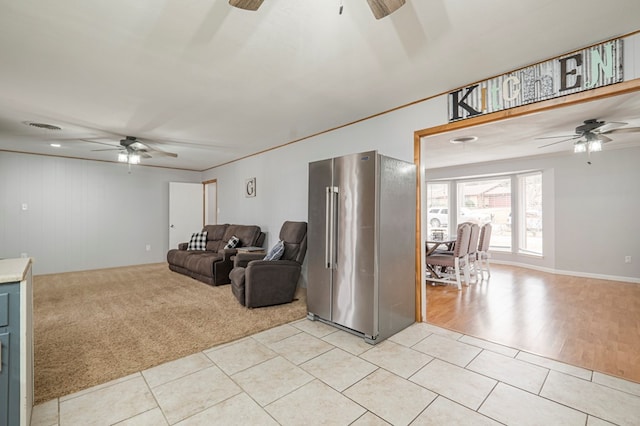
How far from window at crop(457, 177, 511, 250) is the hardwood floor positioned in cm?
210

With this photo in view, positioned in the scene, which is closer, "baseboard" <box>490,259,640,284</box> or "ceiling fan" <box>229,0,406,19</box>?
"ceiling fan" <box>229,0,406,19</box>

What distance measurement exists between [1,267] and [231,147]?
4079mm

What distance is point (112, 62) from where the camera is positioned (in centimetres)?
236

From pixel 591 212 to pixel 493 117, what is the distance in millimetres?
4716

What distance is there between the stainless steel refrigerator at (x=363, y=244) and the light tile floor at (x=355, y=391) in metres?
0.35

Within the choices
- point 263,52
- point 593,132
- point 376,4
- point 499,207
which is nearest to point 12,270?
point 263,52

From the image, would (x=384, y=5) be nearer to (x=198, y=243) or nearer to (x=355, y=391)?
(x=355, y=391)

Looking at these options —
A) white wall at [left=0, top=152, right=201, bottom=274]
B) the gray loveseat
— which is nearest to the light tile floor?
the gray loveseat

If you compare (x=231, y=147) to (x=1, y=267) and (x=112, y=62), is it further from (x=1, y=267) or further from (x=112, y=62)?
(x=1, y=267)

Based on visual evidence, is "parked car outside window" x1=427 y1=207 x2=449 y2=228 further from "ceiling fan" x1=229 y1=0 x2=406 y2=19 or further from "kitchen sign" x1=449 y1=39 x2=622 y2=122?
"ceiling fan" x1=229 y1=0 x2=406 y2=19

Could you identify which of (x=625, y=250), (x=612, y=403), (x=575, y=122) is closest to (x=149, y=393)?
(x=612, y=403)

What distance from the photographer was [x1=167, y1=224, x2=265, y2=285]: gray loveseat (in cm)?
466

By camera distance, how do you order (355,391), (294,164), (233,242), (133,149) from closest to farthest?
1. (355,391)
2. (133,149)
3. (294,164)
4. (233,242)

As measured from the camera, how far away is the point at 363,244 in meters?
2.71
